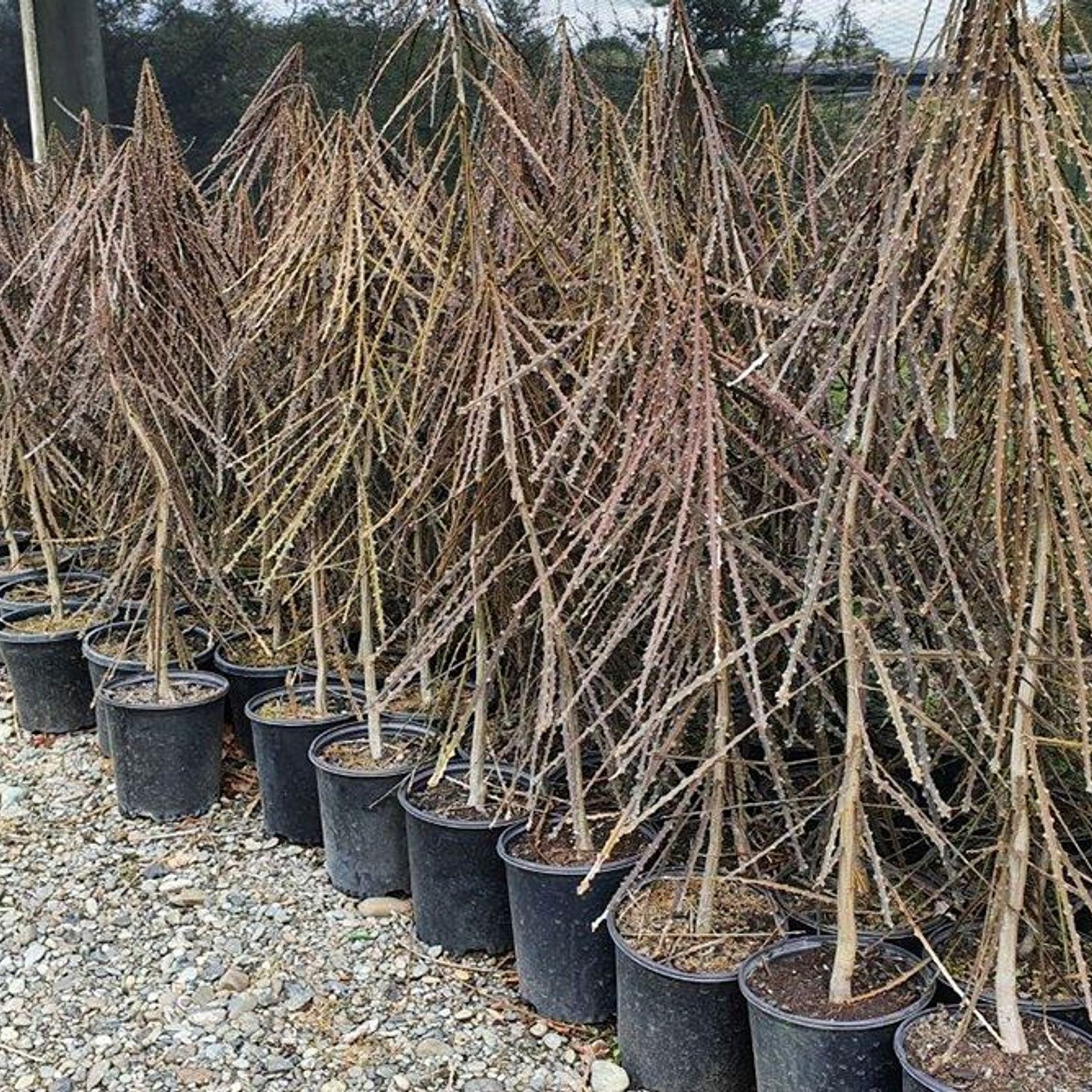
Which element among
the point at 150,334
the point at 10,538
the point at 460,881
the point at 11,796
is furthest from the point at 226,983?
the point at 10,538

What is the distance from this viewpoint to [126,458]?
9.22 ft

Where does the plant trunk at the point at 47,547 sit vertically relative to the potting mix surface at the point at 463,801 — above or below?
above

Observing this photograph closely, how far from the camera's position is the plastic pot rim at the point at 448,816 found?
1990 millimetres

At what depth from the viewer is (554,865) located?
1874 millimetres

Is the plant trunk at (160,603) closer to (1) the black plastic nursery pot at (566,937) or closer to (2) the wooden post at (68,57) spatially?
(1) the black plastic nursery pot at (566,937)

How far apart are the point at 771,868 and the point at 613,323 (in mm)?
844

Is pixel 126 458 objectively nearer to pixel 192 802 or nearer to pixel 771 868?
pixel 192 802

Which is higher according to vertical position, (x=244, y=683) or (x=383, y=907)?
→ (x=244, y=683)

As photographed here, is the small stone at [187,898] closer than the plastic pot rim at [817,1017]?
No

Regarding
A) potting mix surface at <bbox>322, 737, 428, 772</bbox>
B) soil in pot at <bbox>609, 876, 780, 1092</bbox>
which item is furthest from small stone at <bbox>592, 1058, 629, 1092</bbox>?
potting mix surface at <bbox>322, 737, 428, 772</bbox>

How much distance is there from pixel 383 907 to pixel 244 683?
0.71m

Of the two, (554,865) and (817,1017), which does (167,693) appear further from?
(817,1017)

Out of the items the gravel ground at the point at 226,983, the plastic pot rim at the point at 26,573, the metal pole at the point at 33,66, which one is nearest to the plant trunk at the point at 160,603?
the gravel ground at the point at 226,983

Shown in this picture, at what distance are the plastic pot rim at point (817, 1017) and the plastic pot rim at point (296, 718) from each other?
3.35 ft
